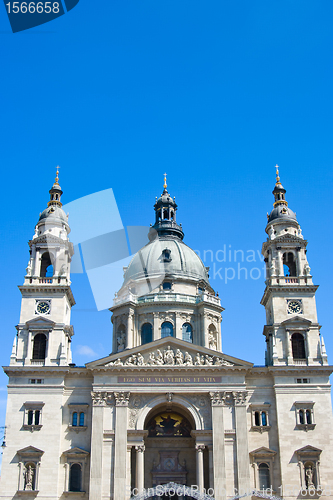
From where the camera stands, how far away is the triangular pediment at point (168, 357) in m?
50.5

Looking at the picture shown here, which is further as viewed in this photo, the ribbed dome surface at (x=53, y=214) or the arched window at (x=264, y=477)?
the ribbed dome surface at (x=53, y=214)

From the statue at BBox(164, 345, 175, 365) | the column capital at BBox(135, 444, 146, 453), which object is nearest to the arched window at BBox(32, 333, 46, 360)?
A: the statue at BBox(164, 345, 175, 365)

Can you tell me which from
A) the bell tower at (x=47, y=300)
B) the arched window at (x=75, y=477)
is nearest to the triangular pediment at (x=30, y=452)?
the arched window at (x=75, y=477)

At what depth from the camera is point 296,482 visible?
46.4 m

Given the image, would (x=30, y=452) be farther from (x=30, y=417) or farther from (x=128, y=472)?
(x=128, y=472)

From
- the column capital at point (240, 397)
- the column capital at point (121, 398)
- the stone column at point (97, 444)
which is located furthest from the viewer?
the column capital at point (240, 397)

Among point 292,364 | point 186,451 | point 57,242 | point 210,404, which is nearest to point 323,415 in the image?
point 292,364

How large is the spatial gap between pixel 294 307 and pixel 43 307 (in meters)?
23.3

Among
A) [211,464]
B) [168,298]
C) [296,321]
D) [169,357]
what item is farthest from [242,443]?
[168,298]

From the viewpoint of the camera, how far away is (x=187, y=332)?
62094 mm

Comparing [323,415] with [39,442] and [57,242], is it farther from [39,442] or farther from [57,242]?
[57,242]

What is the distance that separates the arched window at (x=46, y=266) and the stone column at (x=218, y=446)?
64.0 ft

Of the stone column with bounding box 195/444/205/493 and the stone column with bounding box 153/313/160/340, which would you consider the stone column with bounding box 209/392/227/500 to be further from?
the stone column with bounding box 153/313/160/340

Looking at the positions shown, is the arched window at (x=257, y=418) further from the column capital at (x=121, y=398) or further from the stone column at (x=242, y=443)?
the column capital at (x=121, y=398)
